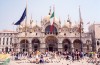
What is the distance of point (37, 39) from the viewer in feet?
181

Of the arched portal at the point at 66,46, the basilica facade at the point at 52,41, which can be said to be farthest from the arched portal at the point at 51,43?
the arched portal at the point at 66,46

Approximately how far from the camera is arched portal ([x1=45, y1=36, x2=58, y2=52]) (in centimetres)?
5500

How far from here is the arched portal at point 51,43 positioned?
180 feet

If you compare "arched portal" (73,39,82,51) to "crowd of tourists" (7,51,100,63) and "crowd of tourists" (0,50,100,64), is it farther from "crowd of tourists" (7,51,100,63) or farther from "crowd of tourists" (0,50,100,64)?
"crowd of tourists" (0,50,100,64)

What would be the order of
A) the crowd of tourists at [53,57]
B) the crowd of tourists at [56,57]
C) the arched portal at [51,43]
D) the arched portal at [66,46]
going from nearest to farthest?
the crowd of tourists at [56,57] → the crowd of tourists at [53,57] → the arched portal at [51,43] → the arched portal at [66,46]

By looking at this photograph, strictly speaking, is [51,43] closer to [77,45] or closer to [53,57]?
[77,45]

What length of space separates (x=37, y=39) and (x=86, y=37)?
1313 cm

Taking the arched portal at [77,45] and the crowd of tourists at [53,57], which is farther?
the arched portal at [77,45]

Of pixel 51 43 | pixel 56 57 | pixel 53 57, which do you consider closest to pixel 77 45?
pixel 51 43

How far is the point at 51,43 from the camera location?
55.1m

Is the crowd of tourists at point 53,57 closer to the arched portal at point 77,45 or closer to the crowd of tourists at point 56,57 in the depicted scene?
the crowd of tourists at point 56,57

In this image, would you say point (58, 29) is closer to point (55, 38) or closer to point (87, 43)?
point (55, 38)

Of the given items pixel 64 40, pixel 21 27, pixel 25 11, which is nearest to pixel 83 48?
pixel 64 40

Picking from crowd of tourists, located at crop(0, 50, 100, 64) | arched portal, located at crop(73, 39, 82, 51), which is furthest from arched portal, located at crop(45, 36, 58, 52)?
crowd of tourists, located at crop(0, 50, 100, 64)
